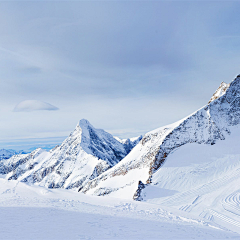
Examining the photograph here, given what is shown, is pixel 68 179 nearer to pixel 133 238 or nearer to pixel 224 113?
pixel 224 113

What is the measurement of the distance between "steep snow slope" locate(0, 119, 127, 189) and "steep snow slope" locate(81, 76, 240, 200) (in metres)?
31.6

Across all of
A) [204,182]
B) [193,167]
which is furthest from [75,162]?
[204,182]

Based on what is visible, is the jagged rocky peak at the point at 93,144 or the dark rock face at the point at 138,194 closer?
the dark rock face at the point at 138,194

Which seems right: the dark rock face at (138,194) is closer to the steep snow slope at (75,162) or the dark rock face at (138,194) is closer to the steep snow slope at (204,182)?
the steep snow slope at (204,182)

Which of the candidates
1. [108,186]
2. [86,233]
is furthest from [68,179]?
[86,233]

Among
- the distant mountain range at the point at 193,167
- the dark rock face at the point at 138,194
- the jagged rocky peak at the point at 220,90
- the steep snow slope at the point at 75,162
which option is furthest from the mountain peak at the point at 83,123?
the dark rock face at the point at 138,194

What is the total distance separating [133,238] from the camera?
1080cm

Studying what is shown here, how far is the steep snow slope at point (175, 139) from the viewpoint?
38469 mm

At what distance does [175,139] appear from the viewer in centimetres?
4009

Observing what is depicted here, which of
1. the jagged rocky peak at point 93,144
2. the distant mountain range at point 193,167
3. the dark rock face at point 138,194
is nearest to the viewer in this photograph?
the distant mountain range at point 193,167

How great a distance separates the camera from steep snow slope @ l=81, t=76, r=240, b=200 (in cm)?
3847

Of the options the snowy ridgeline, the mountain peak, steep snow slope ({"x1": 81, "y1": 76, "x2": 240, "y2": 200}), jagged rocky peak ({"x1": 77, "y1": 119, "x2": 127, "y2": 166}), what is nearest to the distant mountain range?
steep snow slope ({"x1": 81, "y1": 76, "x2": 240, "y2": 200})

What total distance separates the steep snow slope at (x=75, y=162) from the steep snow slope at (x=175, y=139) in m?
31.6

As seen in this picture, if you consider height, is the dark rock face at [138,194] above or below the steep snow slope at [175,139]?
below
